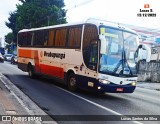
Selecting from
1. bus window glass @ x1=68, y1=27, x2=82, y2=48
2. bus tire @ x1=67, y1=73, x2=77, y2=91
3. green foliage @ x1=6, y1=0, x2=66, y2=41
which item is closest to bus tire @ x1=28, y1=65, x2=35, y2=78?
bus tire @ x1=67, y1=73, x2=77, y2=91

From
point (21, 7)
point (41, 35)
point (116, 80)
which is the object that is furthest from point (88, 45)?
point (21, 7)

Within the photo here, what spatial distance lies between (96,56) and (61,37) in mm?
4293

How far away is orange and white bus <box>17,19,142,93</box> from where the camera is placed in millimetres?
13900

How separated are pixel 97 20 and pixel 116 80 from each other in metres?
2.93

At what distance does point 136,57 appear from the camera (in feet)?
48.5

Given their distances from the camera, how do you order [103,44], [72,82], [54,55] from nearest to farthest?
[103,44]
[72,82]
[54,55]

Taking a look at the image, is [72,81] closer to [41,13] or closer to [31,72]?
[31,72]

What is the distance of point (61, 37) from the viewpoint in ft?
58.6

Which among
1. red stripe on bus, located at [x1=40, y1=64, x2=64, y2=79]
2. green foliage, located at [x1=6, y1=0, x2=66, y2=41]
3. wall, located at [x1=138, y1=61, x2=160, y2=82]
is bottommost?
wall, located at [x1=138, y1=61, x2=160, y2=82]

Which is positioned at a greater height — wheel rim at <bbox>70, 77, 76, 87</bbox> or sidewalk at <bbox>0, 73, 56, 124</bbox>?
wheel rim at <bbox>70, 77, 76, 87</bbox>

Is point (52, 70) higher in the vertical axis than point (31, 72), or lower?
higher

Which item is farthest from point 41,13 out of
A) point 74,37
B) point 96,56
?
point 96,56

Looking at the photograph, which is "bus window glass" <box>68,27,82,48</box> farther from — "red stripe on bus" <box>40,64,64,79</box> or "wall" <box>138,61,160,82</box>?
"wall" <box>138,61,160,82</box>

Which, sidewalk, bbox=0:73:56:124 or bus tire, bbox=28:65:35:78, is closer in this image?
sidewalk, bbox=0:73:56:124
